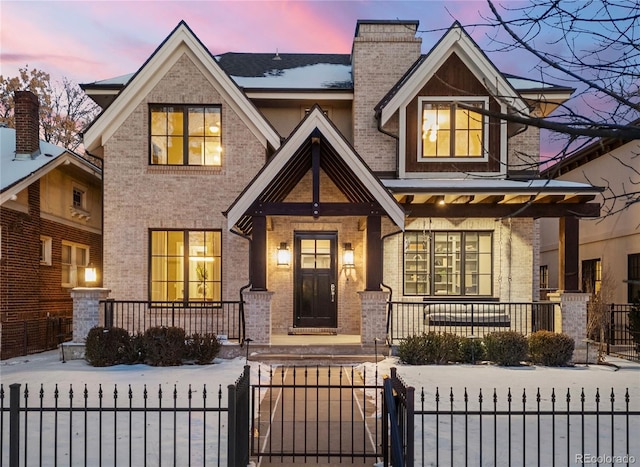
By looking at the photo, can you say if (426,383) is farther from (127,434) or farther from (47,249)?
(47,249)

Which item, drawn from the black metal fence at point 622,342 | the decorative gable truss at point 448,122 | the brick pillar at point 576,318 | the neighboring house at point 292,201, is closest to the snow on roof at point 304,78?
the neighboring house at point 292,201

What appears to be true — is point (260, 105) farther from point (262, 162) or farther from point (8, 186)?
point (8, 186)

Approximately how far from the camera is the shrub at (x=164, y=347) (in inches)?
483

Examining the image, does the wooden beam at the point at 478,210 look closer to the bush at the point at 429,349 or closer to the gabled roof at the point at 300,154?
the gabled roof at the point at 300,154

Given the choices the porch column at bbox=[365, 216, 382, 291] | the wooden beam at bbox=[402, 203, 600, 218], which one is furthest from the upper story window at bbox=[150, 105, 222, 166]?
the wooden beam at bbox=[402, 203, 600, 218]

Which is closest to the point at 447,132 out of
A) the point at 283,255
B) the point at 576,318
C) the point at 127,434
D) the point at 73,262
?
the point at 283,255

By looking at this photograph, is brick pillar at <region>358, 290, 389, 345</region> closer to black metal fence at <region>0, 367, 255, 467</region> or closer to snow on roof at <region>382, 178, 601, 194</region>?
snow on roof at <region>382, 178, 601, 194</region>

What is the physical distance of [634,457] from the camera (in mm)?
6371

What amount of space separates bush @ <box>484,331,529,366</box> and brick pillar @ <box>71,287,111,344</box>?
9.56 metres

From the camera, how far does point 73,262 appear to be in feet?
61.7

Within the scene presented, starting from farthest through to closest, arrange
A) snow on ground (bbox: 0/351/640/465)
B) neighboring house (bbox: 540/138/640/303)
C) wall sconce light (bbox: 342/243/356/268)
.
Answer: neighboring house (bbox: 540/138/640/303) < wall sconce light (bbox: 342/243/356/268) < snow on ground (bbox: 0/351/640/465)

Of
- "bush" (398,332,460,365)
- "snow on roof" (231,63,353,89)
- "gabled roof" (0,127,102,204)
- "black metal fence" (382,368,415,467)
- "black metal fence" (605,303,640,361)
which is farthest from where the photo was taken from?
"snow on roof" (231,63,353,89)

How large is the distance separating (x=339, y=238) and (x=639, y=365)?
27.2ft

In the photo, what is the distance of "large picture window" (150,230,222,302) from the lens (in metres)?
15.3
